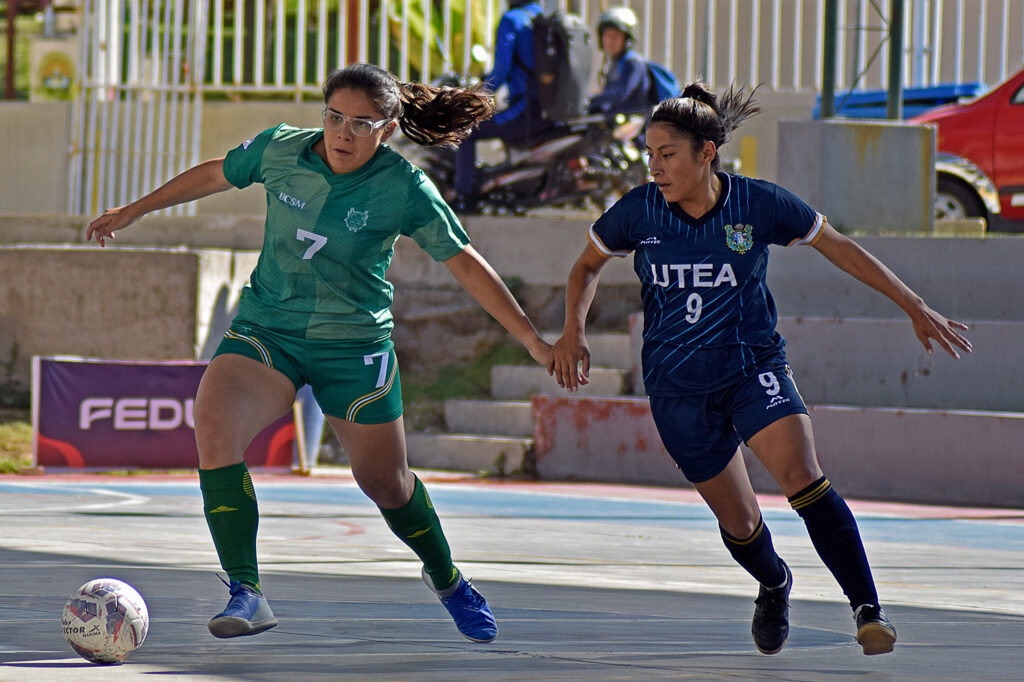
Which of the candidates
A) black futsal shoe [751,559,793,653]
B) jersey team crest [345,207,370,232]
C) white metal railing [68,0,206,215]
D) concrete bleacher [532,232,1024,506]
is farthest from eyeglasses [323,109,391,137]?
white metal railing [68,0,206,215]

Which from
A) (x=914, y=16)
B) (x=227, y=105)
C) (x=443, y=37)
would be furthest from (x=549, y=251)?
(x=914, y=16)

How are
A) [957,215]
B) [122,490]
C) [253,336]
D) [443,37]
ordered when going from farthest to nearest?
[443,37] → [957,215] → [122,490] → [253,336]

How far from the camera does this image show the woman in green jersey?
15.5 feet

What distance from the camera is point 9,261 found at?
1324cm

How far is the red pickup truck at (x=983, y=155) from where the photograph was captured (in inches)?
557

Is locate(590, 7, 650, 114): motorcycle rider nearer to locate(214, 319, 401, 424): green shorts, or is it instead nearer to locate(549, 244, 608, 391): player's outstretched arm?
locate(549, 244, 608, 391): player's outstretched arm

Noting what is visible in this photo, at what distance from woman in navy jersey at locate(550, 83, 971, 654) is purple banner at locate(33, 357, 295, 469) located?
21.8 feet

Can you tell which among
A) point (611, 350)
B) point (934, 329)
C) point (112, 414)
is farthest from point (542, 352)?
point (611, 350)

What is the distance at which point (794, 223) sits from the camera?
500 cm

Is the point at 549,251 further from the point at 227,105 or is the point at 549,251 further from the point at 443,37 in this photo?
the point at 227,105

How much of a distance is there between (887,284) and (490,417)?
7.84 metres

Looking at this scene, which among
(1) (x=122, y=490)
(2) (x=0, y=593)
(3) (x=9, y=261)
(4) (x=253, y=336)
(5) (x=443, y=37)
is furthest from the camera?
(5) (x=443, y=37)

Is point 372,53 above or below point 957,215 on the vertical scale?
above

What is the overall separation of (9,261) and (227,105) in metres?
3.91
